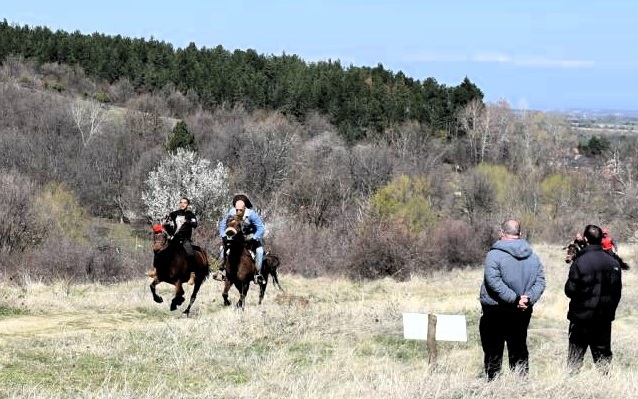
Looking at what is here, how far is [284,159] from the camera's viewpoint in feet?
249

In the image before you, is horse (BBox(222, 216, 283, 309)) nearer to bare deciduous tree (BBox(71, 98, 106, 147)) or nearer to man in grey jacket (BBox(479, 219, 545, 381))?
man in grey jacket (BBox(479, 219, 545, 381))

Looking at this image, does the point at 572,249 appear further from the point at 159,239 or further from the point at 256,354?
the point at 159,239

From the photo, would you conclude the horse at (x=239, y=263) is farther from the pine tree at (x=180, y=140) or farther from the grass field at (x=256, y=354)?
the pine tree at (x=180, y=140)

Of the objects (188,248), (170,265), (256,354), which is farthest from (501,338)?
(188,248)

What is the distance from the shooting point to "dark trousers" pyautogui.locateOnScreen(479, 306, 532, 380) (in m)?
9.26

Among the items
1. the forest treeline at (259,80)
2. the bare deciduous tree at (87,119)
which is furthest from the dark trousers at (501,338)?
the forest treeline at (259,80)

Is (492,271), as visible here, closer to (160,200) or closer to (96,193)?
(160,200)

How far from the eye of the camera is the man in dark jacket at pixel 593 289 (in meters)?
9.90

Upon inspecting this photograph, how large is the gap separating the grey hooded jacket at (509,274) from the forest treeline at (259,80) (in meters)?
86.9

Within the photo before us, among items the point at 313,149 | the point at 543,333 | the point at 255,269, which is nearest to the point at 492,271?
the point at 543,333

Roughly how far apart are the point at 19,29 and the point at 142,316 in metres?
108

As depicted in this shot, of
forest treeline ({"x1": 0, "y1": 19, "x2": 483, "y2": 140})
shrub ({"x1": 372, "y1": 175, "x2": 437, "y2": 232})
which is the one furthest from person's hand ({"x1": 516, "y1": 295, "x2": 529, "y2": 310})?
forest treeline ({"x1": 0, "y1": 19, "x2": 483, "y2": 140})

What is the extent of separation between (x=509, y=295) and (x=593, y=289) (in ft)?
5.17

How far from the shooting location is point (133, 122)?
89.3m
